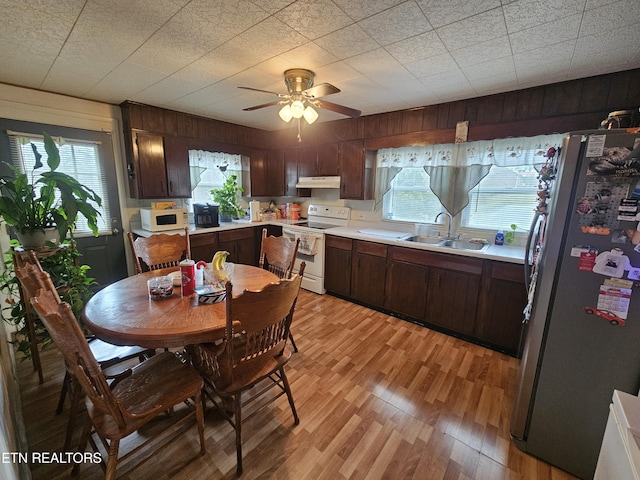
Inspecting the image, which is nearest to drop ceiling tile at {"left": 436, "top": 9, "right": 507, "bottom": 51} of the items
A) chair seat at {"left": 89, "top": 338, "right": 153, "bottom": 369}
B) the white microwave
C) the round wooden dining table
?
the round wooden dining table

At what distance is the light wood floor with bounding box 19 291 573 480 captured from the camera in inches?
54.4

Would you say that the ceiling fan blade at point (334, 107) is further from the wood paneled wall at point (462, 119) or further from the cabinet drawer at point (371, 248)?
the cabinet drawer at point (371, 248)

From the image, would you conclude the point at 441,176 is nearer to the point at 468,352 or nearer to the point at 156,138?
the point at 468,352

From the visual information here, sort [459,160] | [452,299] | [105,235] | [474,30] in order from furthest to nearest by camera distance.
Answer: [105,235] < [459,160] < [452,299] < [474,30]

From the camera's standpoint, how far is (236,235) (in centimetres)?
380

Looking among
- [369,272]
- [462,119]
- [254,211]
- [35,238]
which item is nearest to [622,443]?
[369,272]

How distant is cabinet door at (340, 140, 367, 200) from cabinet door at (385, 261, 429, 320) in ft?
3.55

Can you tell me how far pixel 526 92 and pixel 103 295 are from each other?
3.54m

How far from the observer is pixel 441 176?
2975 millimetres

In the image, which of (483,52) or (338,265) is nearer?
(483,52)

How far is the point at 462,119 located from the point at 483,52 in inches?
38.8

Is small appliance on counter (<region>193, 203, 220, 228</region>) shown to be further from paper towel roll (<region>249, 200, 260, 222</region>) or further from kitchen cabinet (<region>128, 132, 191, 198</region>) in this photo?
paper towel roll (<region>249, 200, 260, 222</region>)

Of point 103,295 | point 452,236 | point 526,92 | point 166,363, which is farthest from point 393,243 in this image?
point 103,295

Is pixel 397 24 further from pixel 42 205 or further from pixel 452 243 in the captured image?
pixel 42 205
